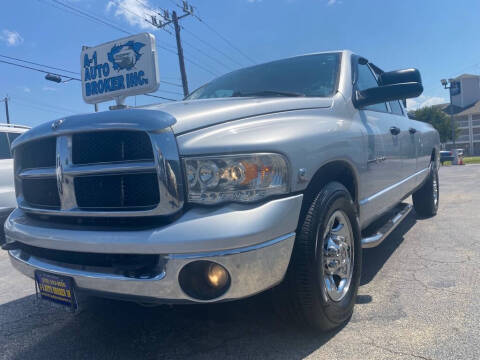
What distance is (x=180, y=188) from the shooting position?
1.83m

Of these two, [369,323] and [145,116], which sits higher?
[145,116]

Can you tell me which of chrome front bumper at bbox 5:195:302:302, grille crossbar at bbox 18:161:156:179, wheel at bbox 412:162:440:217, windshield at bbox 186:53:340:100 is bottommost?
wheel at bbox 412:162:440:217

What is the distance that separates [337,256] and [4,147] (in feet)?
19.2

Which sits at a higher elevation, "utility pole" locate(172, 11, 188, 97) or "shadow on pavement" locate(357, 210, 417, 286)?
"utility pole" locate(172, 11, 188, 97)

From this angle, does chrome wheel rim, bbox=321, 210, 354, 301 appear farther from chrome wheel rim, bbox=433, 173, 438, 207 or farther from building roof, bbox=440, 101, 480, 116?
building roof, bbox=440, 101, 480, 116

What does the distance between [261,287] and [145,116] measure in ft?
3.25

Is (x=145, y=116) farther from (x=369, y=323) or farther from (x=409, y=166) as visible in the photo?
(x=409, y=166)

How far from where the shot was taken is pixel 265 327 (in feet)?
7.91

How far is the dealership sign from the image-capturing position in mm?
13047

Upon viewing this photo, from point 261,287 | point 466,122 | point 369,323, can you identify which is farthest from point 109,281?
point 466,122

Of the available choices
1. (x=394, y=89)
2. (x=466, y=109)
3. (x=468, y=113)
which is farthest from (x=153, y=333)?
(x=466, y=109)

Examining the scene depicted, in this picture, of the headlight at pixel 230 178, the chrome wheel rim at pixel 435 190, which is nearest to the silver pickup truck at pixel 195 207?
the headlight at pixel 230 178

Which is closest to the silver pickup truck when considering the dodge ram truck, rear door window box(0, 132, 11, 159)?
the dodge ram truck

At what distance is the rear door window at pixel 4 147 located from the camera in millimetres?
6093
